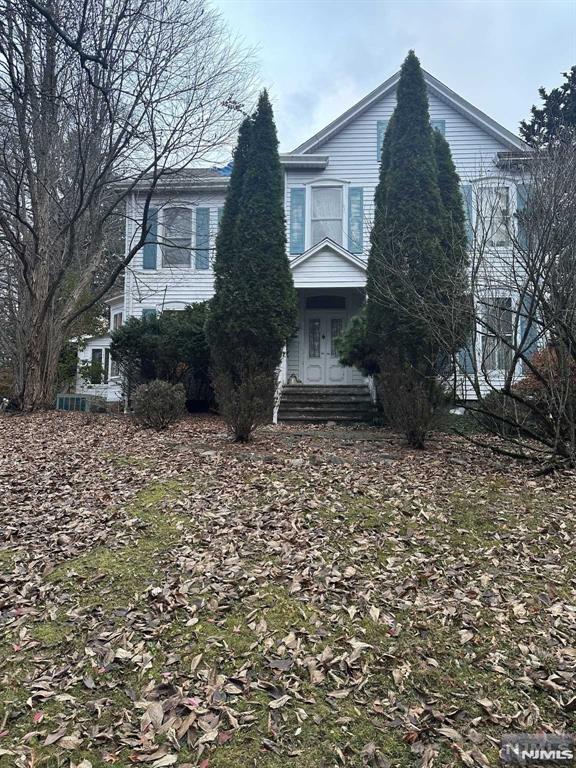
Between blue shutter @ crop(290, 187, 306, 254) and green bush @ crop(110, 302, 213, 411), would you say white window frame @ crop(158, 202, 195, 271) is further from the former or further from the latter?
green bush @ crop(110, 302, 213, 411)

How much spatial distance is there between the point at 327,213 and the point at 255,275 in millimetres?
5314

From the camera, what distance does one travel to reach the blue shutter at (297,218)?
14.5 m

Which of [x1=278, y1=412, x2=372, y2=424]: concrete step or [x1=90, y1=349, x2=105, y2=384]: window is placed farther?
[x1=90, y1=349, x2=105, y2=384]: window

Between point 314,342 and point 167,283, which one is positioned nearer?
point 314,342

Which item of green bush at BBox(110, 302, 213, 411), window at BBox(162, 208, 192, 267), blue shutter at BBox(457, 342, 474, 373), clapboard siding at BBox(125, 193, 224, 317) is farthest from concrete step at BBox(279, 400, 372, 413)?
window at BBox(162, 208, 192, 267)

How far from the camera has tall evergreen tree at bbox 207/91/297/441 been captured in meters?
10.1

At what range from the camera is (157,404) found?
8.98 meters

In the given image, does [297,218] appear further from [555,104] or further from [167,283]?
[555,104]

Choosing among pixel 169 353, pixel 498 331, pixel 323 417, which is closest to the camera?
pixel 498 331

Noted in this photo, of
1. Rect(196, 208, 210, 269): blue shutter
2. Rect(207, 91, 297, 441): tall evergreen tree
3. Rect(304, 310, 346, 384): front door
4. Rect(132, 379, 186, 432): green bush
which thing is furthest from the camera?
Rect(196, 208, 210, 269): blue shutter

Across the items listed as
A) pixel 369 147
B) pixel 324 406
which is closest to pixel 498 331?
pixel 324 406

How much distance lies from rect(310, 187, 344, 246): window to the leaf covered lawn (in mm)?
9629

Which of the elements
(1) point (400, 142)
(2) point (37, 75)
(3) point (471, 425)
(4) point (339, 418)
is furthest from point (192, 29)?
(3) point (471, 425)

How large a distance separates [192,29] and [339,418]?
8.67m
